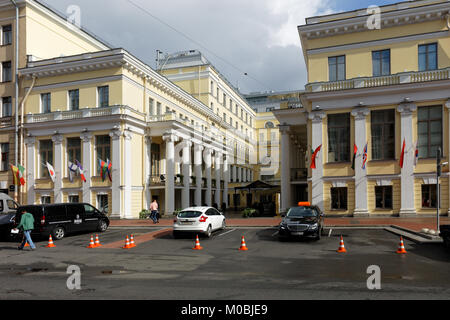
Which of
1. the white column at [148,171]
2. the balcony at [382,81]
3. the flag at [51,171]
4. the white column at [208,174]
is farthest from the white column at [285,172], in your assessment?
the flag at [51,171]

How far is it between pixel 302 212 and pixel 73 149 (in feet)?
75.6

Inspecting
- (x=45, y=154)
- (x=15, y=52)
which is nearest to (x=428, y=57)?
(x=45, y=154)

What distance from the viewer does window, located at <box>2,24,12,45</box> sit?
34438mm

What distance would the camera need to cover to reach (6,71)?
35.0 metres

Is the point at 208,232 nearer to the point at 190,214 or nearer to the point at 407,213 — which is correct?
the point at 190,214

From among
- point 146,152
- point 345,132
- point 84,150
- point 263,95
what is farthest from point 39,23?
point 263,95

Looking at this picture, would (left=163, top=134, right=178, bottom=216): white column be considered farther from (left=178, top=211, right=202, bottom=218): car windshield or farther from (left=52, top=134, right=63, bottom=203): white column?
(left=178, top=211, right=202, bottom=218): car windshield

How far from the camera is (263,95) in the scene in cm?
7975

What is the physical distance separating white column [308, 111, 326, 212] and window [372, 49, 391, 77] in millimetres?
4842

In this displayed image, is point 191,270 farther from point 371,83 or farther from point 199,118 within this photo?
point 199,118

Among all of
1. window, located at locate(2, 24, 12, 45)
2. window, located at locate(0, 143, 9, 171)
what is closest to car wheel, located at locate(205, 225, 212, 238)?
window, located at locate(0, 143, 9, 171)

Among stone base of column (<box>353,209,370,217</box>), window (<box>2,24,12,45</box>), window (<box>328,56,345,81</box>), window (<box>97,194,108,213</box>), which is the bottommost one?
stone base of column (<box>353,209,370,217</box>)

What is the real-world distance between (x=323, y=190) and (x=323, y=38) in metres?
11.2

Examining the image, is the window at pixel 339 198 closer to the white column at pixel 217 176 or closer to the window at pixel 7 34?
the white column at pixel 217 176
